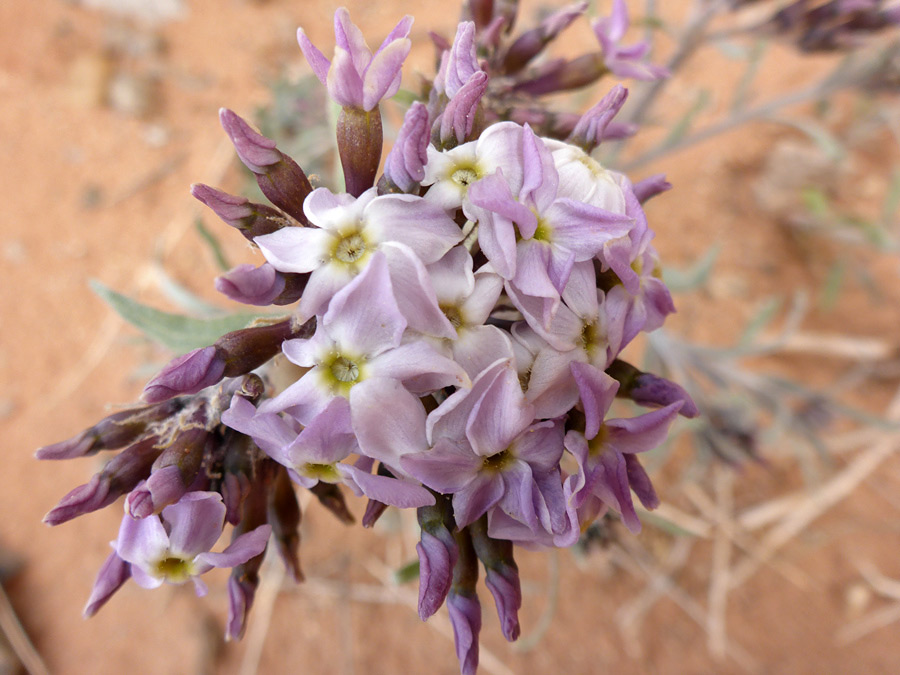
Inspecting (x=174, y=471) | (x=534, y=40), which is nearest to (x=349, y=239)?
(x=174, y=471)

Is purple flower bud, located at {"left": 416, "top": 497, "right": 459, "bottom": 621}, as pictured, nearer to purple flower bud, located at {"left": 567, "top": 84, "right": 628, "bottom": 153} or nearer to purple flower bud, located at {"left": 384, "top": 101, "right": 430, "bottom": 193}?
purple flower bud, located at {"left": 384, "top": 101, "right": 430, "bottom": 193}

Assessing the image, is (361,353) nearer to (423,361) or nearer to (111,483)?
(423,361)

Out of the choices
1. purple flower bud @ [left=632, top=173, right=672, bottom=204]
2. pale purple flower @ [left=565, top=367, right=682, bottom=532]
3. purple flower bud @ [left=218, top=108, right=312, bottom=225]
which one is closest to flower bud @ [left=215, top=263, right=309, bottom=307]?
purple flower bud @ [left=218, top=108, right=312, bottom=225]

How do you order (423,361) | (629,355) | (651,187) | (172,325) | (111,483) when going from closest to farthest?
(423,361) → (111,483) → (651,187) → (172,325) → (629,355)

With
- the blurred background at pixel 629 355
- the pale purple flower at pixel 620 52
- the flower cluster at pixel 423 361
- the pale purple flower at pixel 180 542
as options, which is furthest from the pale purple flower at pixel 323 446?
the pale purple flower at pixel 620 52

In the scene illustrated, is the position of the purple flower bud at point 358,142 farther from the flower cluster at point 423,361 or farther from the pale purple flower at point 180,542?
the pale purple flower at point 180,542
